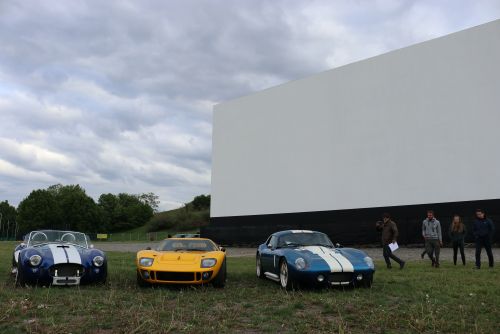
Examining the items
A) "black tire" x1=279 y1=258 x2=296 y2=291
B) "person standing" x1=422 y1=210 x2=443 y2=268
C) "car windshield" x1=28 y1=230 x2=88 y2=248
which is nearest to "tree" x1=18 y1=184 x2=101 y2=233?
"car windshield" x1=28 y1=230 x2=88 y2=248

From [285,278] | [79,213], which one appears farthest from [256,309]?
[79,213]

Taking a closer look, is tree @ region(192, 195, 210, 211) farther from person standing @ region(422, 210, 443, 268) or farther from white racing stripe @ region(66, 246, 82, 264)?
white racing stripe @ region(66, 246, 82, 264)

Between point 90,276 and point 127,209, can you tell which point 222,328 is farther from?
point 127,209

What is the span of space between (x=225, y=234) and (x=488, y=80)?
18641 mm

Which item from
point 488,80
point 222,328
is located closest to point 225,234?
point 488,80

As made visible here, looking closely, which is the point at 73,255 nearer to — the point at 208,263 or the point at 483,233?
the point at 208,263

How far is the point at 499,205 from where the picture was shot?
815 inches

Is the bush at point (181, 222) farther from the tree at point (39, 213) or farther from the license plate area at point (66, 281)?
the license plate area at point (66, 281)

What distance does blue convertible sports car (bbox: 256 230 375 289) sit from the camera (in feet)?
26.3

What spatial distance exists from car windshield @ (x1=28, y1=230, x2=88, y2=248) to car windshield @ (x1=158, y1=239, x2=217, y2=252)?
77.1 inches

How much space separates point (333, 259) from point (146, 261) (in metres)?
3.32

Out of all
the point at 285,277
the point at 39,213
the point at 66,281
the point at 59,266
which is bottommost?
the point at 66,281

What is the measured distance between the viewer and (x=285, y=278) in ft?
27.8

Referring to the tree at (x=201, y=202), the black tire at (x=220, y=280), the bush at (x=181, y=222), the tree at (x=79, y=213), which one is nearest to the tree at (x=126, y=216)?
the tree at (x=79, y=213)
